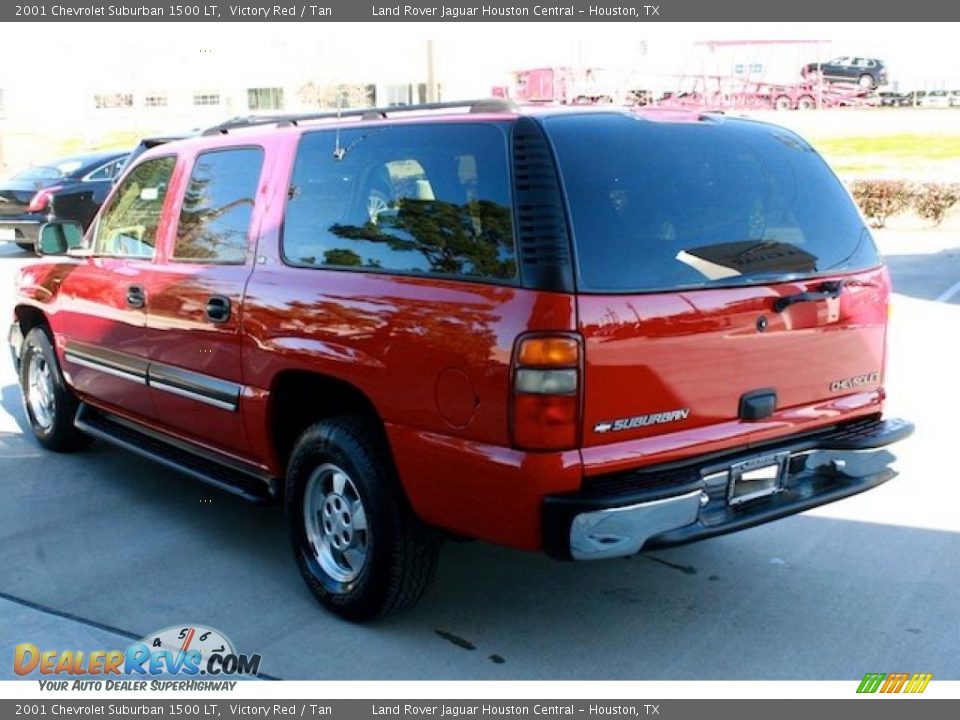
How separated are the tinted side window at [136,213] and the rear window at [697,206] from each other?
2.57 metres

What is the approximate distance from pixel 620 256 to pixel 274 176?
69.5 inches

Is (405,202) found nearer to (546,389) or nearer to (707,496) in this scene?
(546,389)

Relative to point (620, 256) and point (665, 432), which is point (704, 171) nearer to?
point (620, 256)

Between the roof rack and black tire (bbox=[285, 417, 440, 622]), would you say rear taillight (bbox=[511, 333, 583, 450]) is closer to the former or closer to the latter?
black tire (bbox=[285, 417, 440, 622])

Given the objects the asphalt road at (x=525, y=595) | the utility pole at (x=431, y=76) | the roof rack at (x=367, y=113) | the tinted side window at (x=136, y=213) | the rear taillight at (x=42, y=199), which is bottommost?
the asphalt road at (x=525, y=595)

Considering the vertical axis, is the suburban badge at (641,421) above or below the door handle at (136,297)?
below

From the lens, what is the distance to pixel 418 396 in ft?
11.6

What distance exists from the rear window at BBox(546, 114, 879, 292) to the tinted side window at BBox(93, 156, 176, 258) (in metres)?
2.57

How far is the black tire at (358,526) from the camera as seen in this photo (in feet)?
12.4

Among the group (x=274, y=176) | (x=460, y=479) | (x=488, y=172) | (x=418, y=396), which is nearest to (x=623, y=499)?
(x=460, y=479)

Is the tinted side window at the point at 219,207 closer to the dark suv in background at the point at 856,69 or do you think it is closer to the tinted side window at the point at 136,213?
the tinted side window at the point at 136,213

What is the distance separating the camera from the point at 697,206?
11.9 ft

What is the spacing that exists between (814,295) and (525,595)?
1.73m

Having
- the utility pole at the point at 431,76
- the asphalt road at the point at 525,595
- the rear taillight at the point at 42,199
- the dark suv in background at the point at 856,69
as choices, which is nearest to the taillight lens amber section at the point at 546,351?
the asphalt road at the point at 525,595
